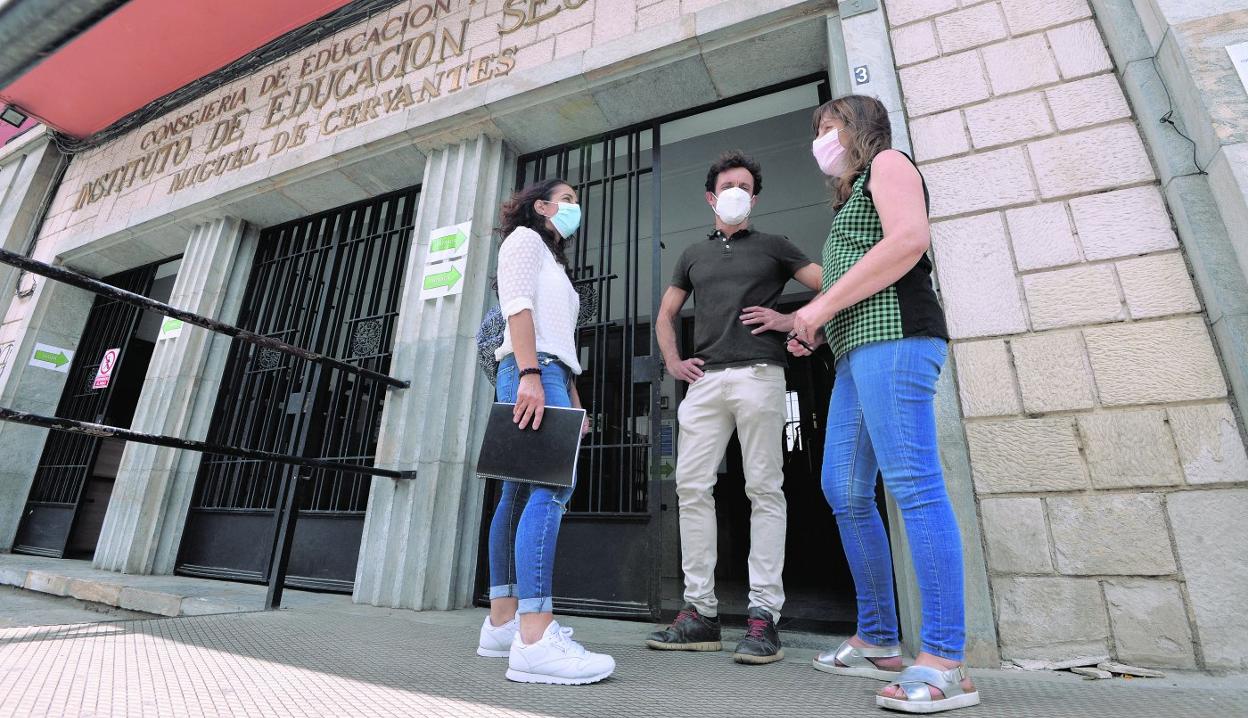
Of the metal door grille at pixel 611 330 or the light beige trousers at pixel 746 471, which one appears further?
the metal door grille at pixel 611 330

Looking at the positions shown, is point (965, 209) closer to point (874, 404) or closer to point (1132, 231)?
point (1132, 231)

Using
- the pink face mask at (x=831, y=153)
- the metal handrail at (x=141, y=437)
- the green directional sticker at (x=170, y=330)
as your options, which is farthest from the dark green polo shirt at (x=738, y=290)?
the green directional sticker at (x=170, y=330)

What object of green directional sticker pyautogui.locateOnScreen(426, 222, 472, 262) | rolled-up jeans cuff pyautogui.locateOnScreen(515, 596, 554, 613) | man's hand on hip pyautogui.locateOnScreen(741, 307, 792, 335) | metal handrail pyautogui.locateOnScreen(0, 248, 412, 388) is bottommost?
rolled-up jeans cuff pyautogui.locateOnScreen(515, 596, 554, 613)

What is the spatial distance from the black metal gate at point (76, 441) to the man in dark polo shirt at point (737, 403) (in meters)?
5.31

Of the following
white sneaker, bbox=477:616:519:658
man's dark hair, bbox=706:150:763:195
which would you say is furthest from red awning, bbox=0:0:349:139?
white sneaker, bbox=477:616:519:658

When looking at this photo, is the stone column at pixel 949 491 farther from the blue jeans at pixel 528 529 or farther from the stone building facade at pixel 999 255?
the blue jeans at pixel 528 529

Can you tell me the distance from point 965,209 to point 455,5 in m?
3.58

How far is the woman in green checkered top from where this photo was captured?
1291 millimetres

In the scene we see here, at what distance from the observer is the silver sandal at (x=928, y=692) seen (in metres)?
1.18

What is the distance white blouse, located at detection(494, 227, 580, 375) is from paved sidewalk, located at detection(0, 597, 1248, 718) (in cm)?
92

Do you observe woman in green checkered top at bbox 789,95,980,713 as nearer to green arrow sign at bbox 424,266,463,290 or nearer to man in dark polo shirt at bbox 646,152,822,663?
man in dark polo shirt at bbox 646,152,822,663

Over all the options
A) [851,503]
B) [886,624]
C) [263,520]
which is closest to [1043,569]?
[886,624]

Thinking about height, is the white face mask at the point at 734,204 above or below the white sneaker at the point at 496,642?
above

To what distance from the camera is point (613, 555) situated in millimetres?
2773
